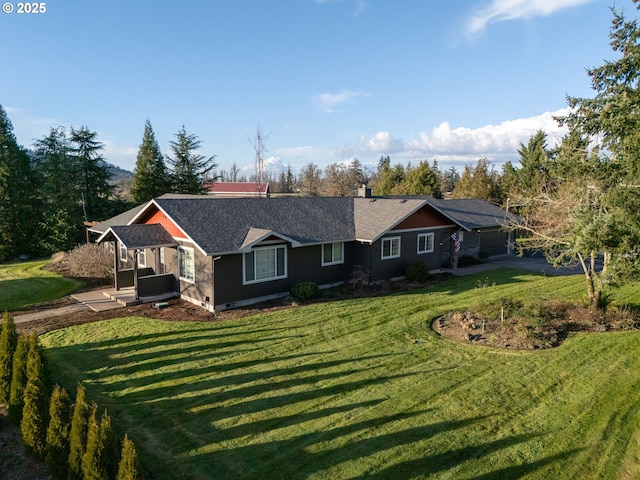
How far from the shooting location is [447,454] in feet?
23.9

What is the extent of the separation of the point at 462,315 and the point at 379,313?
2897mm

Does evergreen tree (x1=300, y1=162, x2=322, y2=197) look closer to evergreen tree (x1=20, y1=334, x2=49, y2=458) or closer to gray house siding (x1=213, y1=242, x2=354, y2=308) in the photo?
gray house siding (x1=213, y1=242, x2=354, y2=308)

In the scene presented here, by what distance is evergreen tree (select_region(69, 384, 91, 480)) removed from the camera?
6.18 metres

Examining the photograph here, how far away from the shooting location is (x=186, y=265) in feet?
55.3

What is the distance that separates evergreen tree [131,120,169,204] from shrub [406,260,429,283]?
28.6m

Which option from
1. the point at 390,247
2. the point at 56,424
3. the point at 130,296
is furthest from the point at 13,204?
the point at 56,424

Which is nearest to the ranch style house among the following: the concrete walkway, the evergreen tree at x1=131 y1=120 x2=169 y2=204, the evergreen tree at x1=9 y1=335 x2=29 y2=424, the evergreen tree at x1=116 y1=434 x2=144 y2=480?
the concrete walkway

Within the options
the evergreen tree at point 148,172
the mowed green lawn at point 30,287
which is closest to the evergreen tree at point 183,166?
the evergreen tree at point 148,172

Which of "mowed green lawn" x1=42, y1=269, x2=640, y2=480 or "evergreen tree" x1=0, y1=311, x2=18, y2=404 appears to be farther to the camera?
→ "evergreen tree" x1=0, y1=311, x2=18, y2=404

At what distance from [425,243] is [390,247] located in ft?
→ 9.34

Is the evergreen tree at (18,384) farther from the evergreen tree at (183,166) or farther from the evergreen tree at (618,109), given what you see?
the evergreen tree at (183,166)

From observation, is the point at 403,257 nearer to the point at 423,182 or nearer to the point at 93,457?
the point at 93,457

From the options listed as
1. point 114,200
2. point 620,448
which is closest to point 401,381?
point 620,448

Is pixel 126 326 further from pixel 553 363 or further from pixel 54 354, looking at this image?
pixel 553 363
